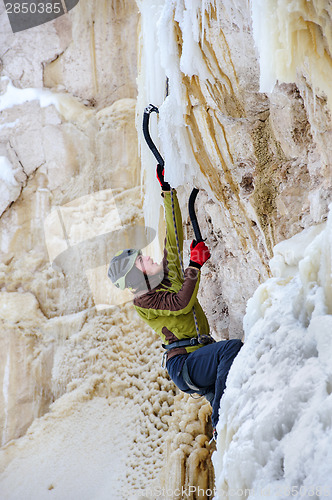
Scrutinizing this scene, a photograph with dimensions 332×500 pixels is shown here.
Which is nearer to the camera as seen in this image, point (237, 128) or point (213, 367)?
point (213, 367)

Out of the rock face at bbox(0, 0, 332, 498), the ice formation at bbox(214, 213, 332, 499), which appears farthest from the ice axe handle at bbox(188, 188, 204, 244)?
the ice formation at bbox(214, 213, 332, 499)

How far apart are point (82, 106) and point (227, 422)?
4647 mm

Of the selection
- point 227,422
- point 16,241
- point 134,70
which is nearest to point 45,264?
point 16,241

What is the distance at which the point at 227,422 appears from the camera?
1.29m

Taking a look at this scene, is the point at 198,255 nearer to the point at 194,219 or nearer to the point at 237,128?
the point at 194,219

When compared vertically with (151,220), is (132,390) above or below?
below

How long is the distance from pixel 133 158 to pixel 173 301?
3.04 meters

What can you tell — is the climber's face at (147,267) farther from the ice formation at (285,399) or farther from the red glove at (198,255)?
the ice formation at (285,399)

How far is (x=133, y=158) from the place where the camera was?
16.3 feet

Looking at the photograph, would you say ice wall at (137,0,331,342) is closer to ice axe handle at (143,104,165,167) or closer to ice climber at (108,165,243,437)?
ice axe handle at (143,104,165,167)

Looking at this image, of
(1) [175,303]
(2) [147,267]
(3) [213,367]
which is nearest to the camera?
(3) [213,367]

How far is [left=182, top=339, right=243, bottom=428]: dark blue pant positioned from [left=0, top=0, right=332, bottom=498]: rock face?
64cm

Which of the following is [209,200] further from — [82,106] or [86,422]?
[82,106]

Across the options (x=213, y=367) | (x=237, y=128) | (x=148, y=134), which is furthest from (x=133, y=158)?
(x=213, y=367)
